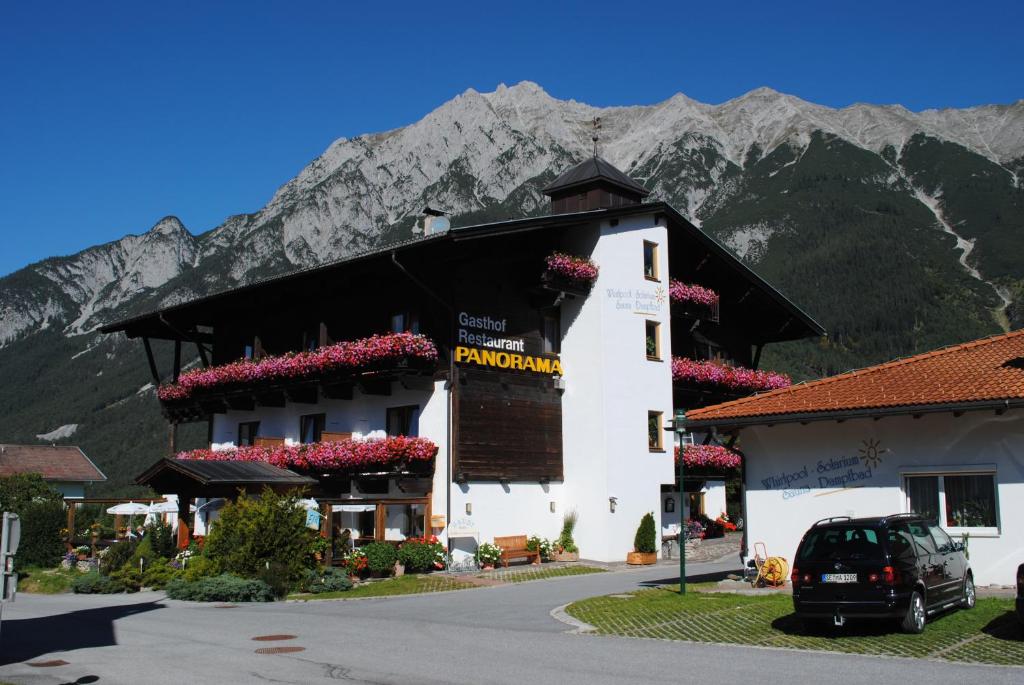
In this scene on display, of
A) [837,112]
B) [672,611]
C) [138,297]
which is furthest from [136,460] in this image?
[837,112]

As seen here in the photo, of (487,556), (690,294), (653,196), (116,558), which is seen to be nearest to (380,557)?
(487,556)

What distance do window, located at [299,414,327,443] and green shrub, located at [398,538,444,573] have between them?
7.11m

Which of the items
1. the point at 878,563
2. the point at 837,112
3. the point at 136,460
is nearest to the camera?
the point at 878,563

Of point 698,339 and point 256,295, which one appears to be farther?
point 698,339

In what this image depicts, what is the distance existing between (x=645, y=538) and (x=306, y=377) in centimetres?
1169

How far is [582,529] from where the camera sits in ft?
102

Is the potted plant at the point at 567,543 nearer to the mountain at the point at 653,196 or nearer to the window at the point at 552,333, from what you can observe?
the window at the point at 552,333

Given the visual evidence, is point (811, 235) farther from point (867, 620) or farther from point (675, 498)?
point (867, 620)

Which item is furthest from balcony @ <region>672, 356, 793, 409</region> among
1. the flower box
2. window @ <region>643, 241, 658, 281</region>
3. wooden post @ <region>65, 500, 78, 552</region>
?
wooden post @ <region>65, 500, 78, 552</region>

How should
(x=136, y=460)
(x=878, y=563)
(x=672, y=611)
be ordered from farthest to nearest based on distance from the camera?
(x=136, y=460) → (x=672, y=611) → (x=878, y=563)

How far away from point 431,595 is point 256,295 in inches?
615

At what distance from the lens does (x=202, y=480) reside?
25125 mm

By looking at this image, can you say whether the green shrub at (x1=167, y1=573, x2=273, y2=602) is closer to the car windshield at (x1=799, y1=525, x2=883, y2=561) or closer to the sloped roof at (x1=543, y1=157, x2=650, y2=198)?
the car windshield at (x1=799, y1=525, x2=883, y2=561)

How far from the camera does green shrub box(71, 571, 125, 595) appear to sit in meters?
24.6
